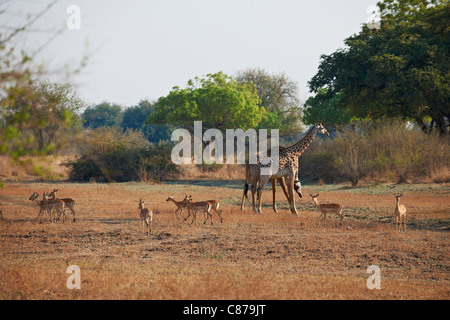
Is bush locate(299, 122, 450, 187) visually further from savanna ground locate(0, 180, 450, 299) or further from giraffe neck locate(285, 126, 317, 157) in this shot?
giraffe neck locate(285, 126, 317, 157)

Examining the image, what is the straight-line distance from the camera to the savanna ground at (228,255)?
25.2 ft

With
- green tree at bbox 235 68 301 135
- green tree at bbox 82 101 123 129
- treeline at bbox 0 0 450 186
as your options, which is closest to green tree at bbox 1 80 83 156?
treeline at bbox 0 0 450 186

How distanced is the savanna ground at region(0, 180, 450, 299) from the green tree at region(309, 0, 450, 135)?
1197 centimetres

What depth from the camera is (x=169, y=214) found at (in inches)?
670

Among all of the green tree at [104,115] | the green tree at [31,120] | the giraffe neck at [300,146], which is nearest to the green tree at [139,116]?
the green tree at [104,115]

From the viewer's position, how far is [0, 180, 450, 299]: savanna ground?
7.69 m

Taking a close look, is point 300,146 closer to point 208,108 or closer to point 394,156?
point 394,156

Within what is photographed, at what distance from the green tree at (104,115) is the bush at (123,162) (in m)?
51.2

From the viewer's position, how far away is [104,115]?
290 ft

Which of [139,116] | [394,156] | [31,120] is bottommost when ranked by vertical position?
[31,120]

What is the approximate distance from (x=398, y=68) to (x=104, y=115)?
6669 cm

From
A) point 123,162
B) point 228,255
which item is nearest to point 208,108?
point 123,162
